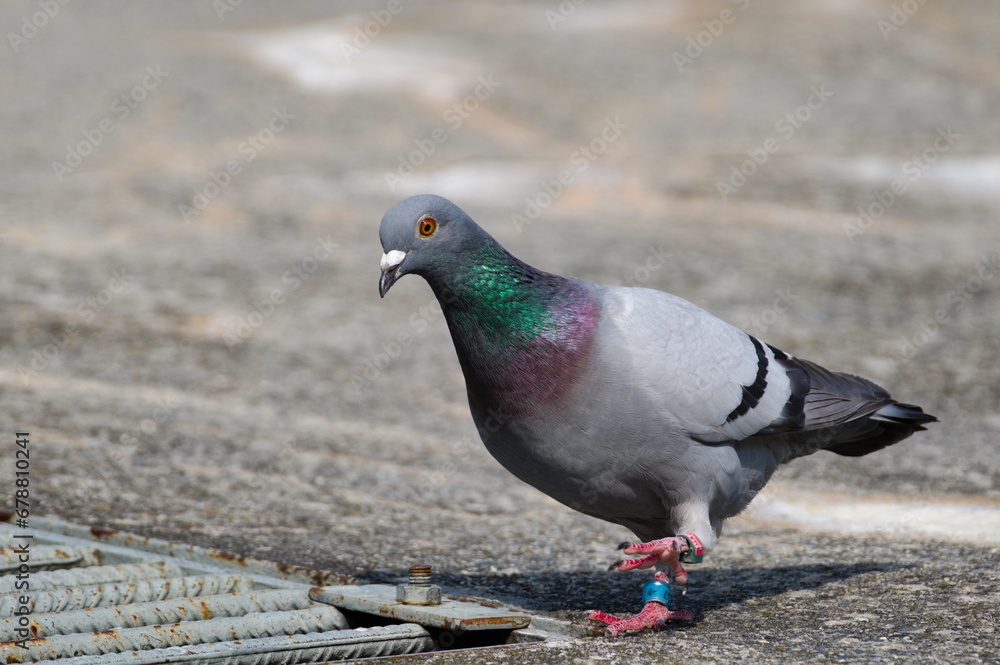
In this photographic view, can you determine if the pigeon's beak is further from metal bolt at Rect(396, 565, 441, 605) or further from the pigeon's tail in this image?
the pigeon's tail

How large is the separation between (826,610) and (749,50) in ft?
36.2

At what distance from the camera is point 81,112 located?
1176 cm

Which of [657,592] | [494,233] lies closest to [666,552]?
[657,592]

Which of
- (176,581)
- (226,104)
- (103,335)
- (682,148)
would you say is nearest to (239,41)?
(226,104)

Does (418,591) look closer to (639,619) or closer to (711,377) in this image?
(639,619)

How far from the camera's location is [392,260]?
10.9ft

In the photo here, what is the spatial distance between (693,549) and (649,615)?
233mm

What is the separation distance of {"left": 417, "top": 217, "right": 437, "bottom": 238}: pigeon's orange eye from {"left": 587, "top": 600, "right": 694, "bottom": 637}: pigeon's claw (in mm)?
1220

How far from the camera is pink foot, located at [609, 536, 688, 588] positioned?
3240 mm

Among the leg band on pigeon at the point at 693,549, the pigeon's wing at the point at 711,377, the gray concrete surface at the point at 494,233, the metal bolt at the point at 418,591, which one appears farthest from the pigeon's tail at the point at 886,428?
the metal bolt at the point at 418,591

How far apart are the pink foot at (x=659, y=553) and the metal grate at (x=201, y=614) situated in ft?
1.07

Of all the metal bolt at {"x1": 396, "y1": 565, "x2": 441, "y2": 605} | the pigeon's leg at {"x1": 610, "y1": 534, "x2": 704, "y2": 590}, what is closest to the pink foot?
the pigeon's leg at {"x1": 610, "y1": 534, "x2": 704, "y2": 590}

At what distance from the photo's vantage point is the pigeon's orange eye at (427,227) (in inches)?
131

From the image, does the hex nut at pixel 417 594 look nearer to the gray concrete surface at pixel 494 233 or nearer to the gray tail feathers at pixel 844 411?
the gray concrete surface at pixel 494 233
